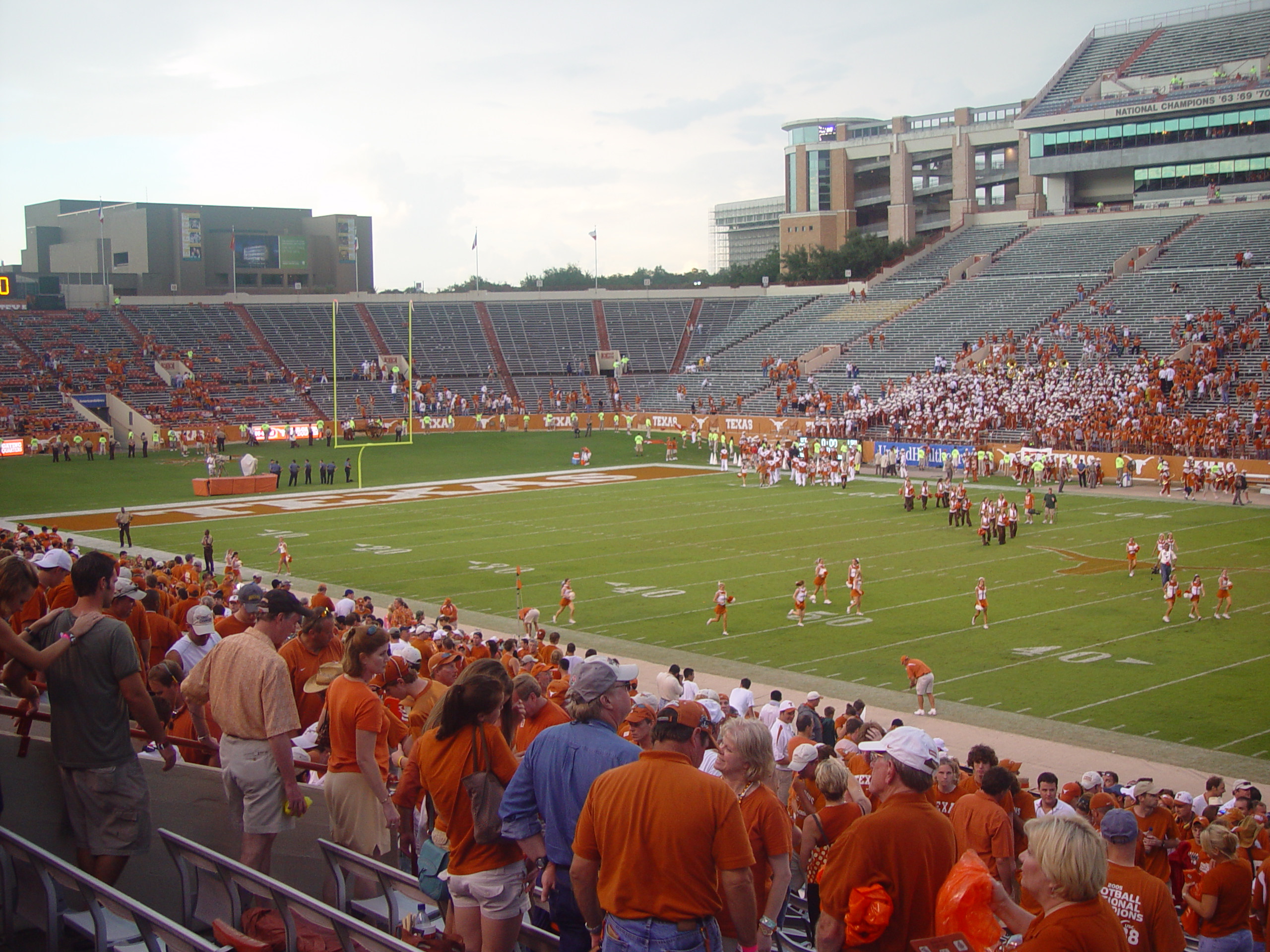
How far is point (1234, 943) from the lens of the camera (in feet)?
20.0

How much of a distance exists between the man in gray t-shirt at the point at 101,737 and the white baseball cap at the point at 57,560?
136cm

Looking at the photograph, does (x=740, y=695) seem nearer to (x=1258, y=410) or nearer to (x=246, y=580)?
(x=246, y=580)

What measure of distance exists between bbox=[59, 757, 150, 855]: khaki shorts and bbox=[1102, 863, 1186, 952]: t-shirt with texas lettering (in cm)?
400

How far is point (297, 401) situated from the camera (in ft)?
185

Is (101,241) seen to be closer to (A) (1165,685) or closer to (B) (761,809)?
(A) (1165,685)

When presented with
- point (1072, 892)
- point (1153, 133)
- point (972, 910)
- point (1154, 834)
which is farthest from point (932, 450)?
point (1072, 892)

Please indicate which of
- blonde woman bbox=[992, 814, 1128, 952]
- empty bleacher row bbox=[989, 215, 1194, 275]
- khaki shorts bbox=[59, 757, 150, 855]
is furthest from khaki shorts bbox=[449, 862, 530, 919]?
empty bleacher row bbox=[989, 215, 1194, 275]

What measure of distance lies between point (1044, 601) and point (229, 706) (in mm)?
17804

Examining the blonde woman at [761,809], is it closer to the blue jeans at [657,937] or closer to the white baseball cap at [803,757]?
the blue jeans at [657,937]

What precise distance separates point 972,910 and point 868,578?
64.4 feet

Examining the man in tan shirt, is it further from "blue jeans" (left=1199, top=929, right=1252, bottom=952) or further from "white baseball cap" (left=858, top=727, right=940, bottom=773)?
"blue jeans" (left=1199, top=929, right=1252, bottom=952)

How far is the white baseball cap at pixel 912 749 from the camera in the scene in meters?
4.19

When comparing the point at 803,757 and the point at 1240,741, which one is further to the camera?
the point at 1240,741

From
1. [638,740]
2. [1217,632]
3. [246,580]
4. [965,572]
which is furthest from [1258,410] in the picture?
[638,740]
